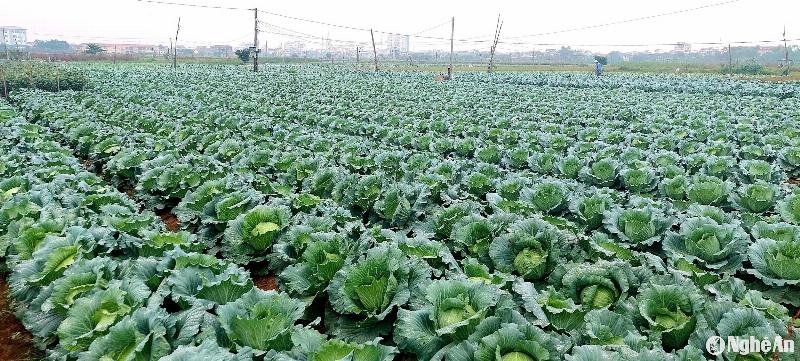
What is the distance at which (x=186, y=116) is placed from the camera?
16781 millimetres

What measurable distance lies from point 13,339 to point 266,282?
2.37 metres

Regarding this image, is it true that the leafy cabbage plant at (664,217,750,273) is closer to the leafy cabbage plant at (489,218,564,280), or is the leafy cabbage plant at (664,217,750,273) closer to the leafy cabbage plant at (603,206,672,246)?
the leafy cabbage plant at (603,206,672,246)

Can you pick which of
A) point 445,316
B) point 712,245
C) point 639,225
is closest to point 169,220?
point 445,316

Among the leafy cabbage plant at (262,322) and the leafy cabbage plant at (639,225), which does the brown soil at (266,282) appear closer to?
the leafy cabbage plant at (262,322)

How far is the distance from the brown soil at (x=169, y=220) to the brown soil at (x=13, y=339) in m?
2.43

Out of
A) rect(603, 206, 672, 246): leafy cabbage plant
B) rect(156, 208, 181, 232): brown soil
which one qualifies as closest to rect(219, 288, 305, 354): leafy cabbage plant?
rect(603, 206, 672, 246): leafy cabbage plant

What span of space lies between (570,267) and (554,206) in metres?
2.17

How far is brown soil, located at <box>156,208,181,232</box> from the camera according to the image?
25.4 feet

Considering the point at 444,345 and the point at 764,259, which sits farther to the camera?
the point at 764,259

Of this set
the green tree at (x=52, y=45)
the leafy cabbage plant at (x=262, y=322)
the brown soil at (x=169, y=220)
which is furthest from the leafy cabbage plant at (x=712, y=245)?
the green tree at (x=52, y=45)

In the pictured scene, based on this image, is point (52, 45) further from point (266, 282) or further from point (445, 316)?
point (445, 316)

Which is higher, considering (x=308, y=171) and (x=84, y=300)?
(x=308, y=171)

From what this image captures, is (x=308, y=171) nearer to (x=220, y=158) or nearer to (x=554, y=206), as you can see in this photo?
(x=220, y=158)

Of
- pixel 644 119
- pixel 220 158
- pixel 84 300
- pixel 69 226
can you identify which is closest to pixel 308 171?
pixel 220 158
